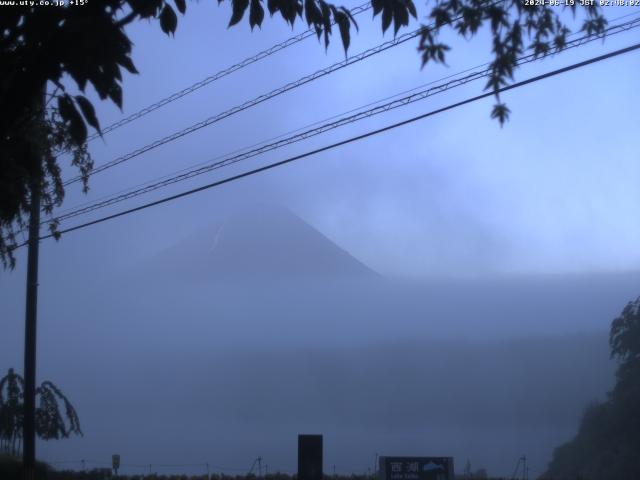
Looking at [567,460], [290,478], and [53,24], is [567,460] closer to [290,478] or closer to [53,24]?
[290,478]

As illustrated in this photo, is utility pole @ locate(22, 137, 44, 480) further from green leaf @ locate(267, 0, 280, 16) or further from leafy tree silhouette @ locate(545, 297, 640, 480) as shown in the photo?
leafy tree silhouette @ locate(545, 297, 640, 480)

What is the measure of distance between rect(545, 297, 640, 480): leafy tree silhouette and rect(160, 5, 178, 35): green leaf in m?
22.8

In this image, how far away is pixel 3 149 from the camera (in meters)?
6.04

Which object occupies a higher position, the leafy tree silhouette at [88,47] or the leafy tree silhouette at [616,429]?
the leafy tree silhouette at [88,47]

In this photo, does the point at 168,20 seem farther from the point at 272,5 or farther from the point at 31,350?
the point at 31,350

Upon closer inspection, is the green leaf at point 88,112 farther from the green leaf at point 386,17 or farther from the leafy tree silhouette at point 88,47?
the green leaf at point 386,17

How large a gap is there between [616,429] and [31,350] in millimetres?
20132

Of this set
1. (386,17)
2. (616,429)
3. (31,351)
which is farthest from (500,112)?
(616,429)

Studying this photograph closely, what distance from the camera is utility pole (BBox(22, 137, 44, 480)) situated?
17.1 meters

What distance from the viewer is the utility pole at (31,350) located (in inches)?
672

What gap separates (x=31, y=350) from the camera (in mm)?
17641

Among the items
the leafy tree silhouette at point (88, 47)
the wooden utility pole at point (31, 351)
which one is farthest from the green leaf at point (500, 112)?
the wooden utility pole at point (31, 351)

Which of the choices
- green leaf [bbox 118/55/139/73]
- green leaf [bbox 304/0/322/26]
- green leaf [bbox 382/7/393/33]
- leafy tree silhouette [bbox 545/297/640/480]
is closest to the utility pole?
green leaf [bbox 304/0/322/26]

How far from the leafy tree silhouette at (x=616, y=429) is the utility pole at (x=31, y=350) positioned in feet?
54.8
